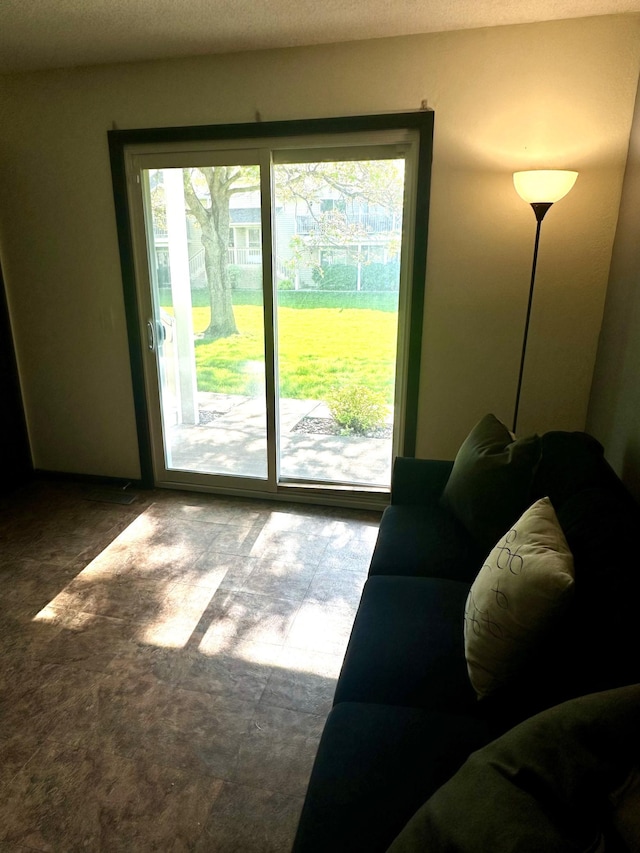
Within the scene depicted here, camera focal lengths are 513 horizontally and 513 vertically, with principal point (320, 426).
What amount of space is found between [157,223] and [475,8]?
6.62 ft

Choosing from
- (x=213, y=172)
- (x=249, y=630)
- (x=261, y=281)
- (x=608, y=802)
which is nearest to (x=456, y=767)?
(x=608, y=802)

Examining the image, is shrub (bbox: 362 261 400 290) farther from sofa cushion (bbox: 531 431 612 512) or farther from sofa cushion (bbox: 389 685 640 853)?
sofa cushion (bbox: 389 685 640 853)

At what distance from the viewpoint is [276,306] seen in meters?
3.15

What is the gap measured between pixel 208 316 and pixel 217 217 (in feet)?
1.95

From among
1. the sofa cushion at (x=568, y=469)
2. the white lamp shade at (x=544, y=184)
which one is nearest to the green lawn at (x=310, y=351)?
the white lamp shade at (x=544, y=184)

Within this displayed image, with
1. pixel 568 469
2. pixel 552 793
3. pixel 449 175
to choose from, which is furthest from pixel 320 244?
pixel 552 793

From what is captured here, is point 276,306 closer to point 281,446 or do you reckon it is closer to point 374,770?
point 281,446

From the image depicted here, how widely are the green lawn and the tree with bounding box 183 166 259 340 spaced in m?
0.08

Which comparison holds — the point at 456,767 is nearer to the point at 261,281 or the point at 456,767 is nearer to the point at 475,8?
the point at 261,281

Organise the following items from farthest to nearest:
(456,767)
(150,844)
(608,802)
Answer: (150,844)
(456,767)
(608,802)

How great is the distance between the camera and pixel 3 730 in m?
1.75

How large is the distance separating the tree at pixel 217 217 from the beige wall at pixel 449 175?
0.91ft

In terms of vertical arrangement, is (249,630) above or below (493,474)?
below

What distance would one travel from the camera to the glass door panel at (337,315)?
9.53 feet
